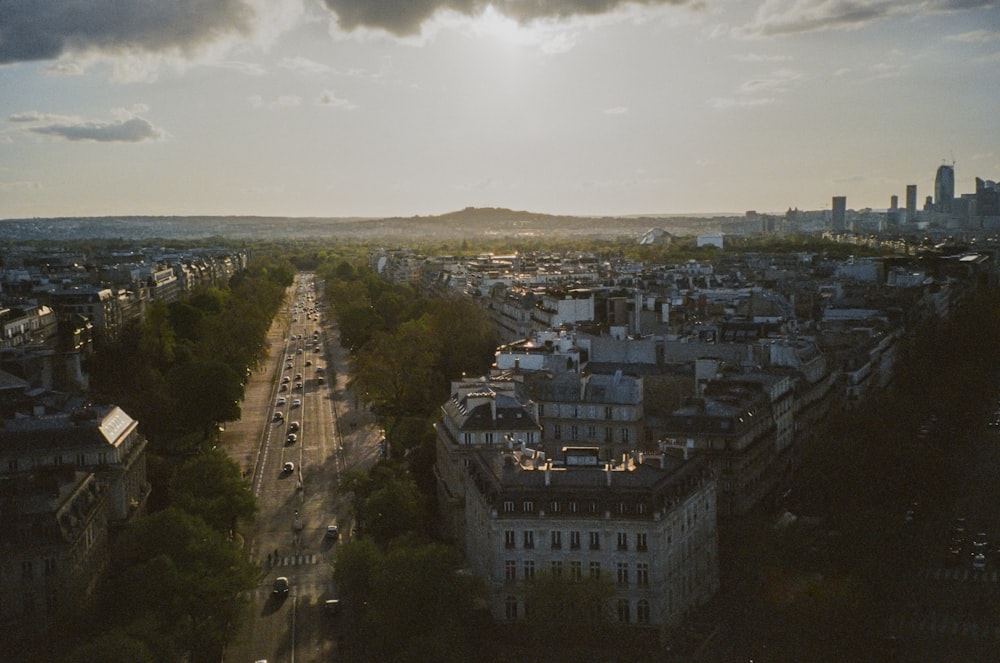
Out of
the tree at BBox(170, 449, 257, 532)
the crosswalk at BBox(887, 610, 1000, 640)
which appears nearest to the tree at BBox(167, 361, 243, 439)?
the tree at BBox(170, 449, 257, 532)

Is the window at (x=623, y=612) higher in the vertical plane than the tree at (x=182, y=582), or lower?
lower

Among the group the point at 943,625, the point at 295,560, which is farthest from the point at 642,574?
the point at 295,560

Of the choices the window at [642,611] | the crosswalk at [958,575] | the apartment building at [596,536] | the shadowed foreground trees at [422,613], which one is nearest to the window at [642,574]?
the apartment building at [596,536]

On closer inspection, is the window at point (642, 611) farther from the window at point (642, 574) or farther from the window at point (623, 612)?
the window at point (642, 574)

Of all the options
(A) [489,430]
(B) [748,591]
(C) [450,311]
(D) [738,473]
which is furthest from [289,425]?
(B) [748,591]

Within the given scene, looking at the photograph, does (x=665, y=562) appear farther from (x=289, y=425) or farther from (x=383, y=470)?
(x=289, y=425)
